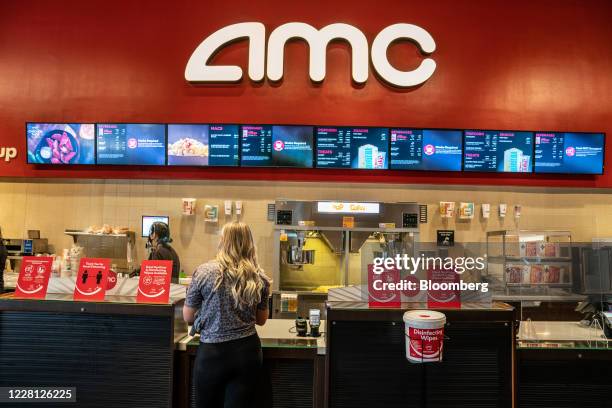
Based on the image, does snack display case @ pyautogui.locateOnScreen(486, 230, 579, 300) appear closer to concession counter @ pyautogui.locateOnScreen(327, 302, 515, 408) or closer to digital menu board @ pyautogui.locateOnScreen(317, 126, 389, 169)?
concession counter @ pyautogui.locateOnScreen(327, 302, 515, 408)

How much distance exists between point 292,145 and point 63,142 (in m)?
2.53

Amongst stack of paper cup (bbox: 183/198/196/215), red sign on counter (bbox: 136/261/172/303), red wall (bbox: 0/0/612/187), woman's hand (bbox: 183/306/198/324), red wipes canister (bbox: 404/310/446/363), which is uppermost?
red wall (bbox: 0/0/612/187)

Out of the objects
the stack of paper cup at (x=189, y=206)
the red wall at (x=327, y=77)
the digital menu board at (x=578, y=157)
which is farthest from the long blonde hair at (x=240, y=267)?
the digital menu board at (x=578, y=157)

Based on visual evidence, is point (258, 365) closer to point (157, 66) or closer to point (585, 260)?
point (585, 260)

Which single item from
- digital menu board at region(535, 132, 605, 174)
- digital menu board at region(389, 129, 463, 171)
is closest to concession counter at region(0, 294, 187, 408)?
digital menu board at region(389, 129, 463, 171)

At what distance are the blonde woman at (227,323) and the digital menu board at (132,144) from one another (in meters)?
3.08

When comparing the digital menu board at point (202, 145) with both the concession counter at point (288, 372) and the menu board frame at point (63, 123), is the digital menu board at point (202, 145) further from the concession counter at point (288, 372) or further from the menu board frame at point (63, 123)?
the concession counter at point (288, 372)

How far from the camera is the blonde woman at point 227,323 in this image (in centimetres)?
219

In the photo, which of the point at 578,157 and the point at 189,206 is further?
the point at 189,206

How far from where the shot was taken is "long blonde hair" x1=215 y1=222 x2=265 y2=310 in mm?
2203

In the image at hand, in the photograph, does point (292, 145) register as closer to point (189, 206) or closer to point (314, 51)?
point (314, 51)

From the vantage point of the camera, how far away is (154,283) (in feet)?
8.56

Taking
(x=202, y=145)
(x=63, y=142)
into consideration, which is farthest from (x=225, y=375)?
(x=63, y=142)

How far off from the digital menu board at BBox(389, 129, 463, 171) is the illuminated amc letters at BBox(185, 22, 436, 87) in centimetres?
57
